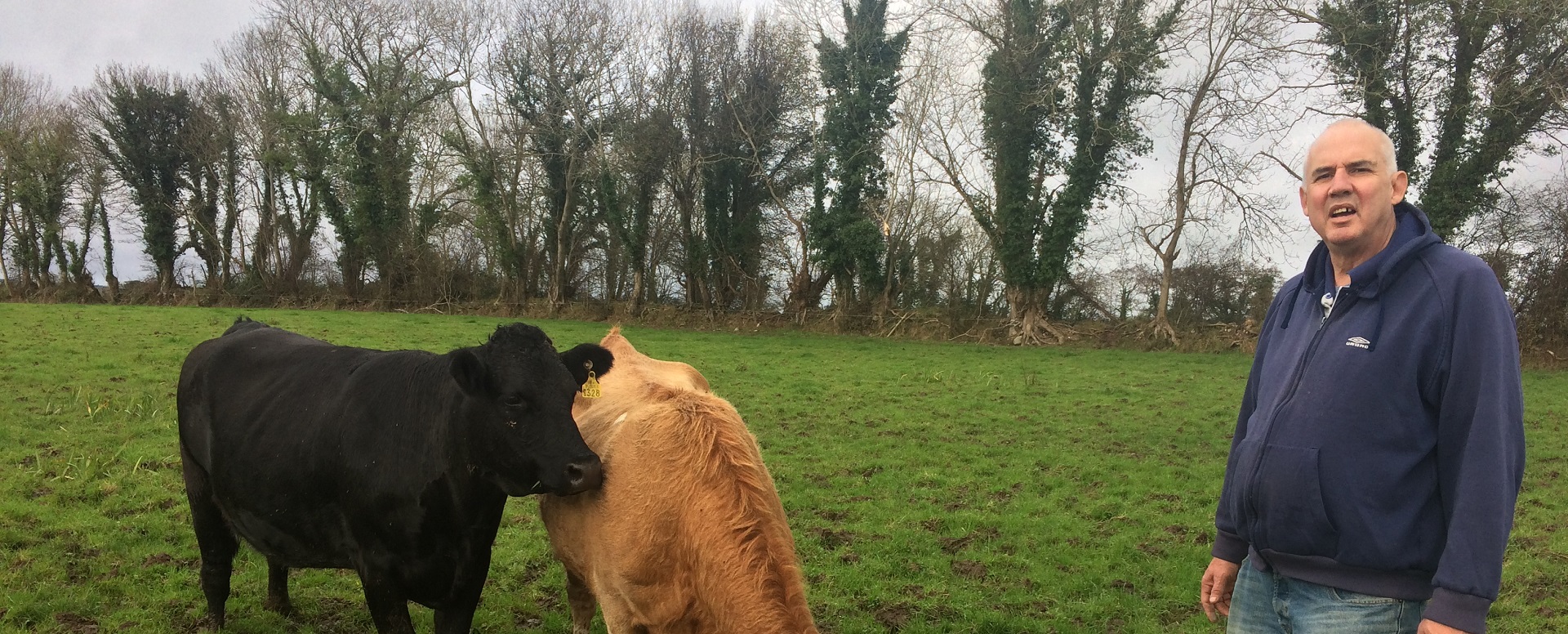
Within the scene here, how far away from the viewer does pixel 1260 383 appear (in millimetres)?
2641

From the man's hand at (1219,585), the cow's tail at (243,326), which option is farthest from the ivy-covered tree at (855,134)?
the man's hand at (1219,585)

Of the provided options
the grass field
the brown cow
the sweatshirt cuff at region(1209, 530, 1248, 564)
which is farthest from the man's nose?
the grass field

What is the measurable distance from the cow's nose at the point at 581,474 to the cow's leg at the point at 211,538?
256cm

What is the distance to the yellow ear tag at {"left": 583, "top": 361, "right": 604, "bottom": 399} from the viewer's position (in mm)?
4082

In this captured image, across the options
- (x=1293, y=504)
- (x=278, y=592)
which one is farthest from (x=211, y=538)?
(x=1293, y=504)

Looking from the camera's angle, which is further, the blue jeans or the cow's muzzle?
the cow's muzzle

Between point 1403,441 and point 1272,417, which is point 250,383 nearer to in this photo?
point 1272,417

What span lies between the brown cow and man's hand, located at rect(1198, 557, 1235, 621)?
1454 millimetres

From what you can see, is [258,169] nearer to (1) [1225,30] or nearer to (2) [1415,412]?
(1) [1225,30]

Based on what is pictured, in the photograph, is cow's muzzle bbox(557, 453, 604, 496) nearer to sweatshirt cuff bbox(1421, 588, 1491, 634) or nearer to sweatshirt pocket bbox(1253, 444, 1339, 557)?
sweatshirt pocket bbox(1253, 444, 1339, 557)

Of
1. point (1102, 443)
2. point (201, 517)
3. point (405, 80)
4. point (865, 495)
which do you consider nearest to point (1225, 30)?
point (1102, 443)

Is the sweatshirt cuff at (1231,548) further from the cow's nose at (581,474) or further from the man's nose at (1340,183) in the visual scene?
the cow's nose at (581,474)

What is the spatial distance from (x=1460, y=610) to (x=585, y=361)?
356cm

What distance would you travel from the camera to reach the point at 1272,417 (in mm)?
2291
